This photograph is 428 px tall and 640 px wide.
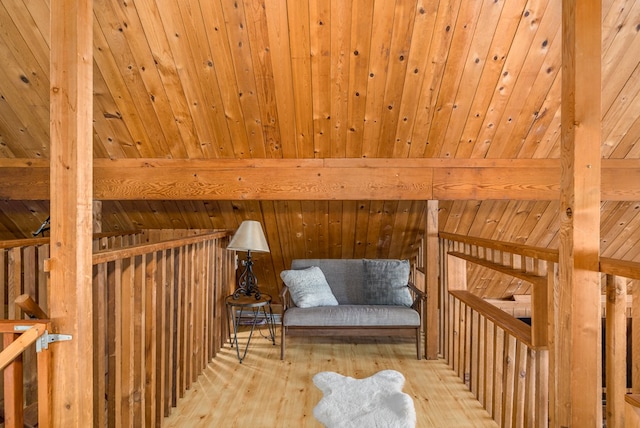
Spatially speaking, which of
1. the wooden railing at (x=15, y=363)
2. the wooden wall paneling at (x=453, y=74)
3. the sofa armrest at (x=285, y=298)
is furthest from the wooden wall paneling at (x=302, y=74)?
the wooden railing at (x=15, y=363)

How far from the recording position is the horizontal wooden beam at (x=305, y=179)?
3.41 meters

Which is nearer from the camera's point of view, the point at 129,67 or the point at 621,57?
the point at 621,57

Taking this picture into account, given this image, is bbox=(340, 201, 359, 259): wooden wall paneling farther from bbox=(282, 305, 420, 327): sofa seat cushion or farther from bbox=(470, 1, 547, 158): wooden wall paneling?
bbox=(470, 1, 547, 158): wooden wall paneling

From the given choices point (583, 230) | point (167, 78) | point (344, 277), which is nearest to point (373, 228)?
point (344, 277)

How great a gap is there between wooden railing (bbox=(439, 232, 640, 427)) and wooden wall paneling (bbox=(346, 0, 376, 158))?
1115mm

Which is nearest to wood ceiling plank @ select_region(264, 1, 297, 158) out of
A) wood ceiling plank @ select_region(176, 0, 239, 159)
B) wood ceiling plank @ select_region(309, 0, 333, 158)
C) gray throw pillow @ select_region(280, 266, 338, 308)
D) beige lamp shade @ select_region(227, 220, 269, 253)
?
wood ceiling plank @ select_region(309, 0, 333, 158)

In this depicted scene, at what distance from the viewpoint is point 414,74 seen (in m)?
2.89

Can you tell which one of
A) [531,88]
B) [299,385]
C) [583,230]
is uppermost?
[531,88]

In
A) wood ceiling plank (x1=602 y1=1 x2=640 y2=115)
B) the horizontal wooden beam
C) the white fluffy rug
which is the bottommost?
the white fluffy rug

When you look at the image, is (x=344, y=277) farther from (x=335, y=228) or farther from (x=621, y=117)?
(x=621, y=117)

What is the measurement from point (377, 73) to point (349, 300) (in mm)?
2150

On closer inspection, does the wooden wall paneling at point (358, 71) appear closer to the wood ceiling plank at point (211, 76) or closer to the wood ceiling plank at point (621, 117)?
the wood ceiling plank at point (211, 76)

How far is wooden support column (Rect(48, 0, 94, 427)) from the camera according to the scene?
1.56 m

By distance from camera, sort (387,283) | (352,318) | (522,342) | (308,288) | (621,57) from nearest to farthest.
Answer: (522,342) → (621,57) → (352,318) → (308,288) → (387,283)
